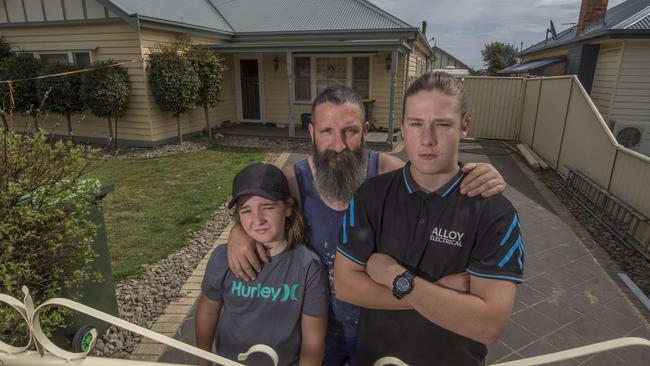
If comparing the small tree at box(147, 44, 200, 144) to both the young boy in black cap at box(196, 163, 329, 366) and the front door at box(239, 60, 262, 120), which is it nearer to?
the front door at box(239, 60, 262, 120)

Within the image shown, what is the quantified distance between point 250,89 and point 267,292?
13.7 metres

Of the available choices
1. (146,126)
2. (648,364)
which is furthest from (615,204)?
(146,126)

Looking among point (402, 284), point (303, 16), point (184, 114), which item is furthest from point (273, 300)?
point (303, 16)

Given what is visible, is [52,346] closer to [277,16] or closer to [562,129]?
[562,129]

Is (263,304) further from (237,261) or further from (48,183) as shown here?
(48,183)

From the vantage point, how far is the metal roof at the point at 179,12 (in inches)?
392

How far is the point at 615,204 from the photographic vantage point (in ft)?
18.7

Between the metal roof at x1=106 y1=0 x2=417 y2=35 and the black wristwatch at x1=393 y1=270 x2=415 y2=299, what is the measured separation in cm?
1153

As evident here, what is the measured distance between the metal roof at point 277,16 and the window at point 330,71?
1015 mm

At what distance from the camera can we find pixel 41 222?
217cm

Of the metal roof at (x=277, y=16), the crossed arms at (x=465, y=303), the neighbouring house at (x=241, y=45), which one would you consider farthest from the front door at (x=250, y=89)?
the crossed arms at (x=465, y=303)

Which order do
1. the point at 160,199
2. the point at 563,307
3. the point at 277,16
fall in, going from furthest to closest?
the point at 277,16
the point at 160,199
the point at 563,307

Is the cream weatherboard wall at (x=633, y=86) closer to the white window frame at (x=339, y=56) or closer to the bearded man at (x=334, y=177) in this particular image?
the white window frame at (x=339, y=56)

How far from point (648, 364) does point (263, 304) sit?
3199 millimetres
